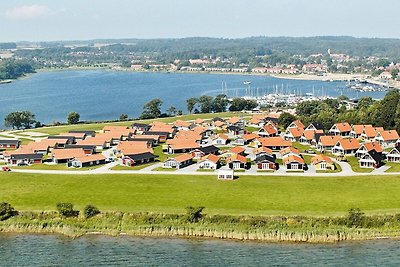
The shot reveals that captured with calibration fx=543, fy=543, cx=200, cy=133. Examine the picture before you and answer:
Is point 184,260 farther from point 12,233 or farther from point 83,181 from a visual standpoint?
point 83,181

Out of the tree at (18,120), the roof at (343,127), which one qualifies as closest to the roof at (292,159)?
the roof at (343,127)

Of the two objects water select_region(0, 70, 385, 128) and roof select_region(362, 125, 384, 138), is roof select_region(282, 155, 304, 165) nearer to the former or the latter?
roof select_region(362, 125, 384, 138)

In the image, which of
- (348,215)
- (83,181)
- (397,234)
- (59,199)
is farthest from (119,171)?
(397,234)

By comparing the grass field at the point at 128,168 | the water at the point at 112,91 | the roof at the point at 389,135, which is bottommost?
the water at the point at 112,91

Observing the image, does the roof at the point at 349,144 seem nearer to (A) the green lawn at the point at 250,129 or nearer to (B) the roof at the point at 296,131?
(B) the roof at the point at 296,131

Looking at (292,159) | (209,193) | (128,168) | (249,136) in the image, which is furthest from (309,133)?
(209,193)

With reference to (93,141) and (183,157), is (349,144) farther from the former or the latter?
(93,141)
